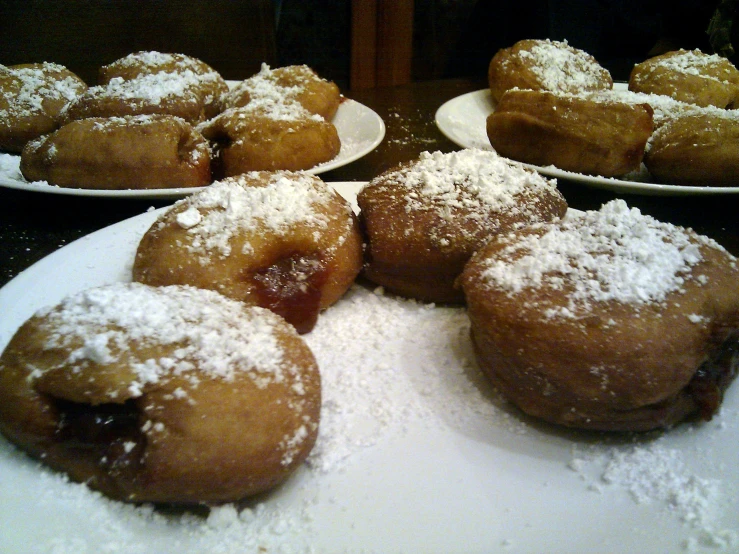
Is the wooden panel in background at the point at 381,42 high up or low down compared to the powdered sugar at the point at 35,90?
down

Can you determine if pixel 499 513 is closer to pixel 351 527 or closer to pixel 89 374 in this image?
pixel 351 527

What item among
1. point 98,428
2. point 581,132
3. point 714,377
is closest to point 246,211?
point 98,428

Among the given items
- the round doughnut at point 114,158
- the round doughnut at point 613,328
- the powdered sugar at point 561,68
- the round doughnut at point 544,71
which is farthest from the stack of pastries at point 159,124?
the round doughnut at point 613,328

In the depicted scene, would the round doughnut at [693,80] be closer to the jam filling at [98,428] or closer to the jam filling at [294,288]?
the jam filling at [294,288]

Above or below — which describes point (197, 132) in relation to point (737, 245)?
above

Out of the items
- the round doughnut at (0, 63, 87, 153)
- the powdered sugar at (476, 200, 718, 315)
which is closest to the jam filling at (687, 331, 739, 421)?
the powdered sugar at (476, 200, 718, 315)

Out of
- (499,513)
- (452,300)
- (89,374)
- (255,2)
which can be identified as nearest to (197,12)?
(255,2)
